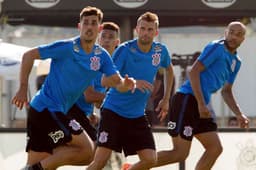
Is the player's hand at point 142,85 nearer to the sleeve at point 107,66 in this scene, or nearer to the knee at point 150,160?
the sleeve at point 107,66

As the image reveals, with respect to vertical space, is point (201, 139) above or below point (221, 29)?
below

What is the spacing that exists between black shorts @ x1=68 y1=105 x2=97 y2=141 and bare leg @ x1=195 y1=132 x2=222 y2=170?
1.11 metres

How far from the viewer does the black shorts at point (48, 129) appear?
10.6 meters

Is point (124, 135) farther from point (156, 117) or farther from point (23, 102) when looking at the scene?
point (156, 117)

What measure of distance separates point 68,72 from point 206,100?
200 cm

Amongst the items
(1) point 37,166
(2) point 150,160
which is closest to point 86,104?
(2) point 150,160

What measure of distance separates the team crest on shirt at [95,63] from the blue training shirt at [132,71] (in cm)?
53

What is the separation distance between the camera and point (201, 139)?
39.7 feet

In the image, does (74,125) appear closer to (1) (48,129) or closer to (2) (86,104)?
(1) (48,129)

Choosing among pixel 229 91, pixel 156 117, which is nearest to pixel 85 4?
pixel 156 117

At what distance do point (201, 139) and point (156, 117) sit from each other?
6.82 ft

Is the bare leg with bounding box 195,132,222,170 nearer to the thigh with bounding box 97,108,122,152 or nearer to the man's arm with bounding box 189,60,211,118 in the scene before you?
the man's arm with bounding box 189,60,211,118

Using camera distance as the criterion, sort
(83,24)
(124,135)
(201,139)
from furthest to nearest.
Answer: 1. (201,139)
2. (124,135)
3. (83,24)

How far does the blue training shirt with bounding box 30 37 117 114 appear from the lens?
415 inches
